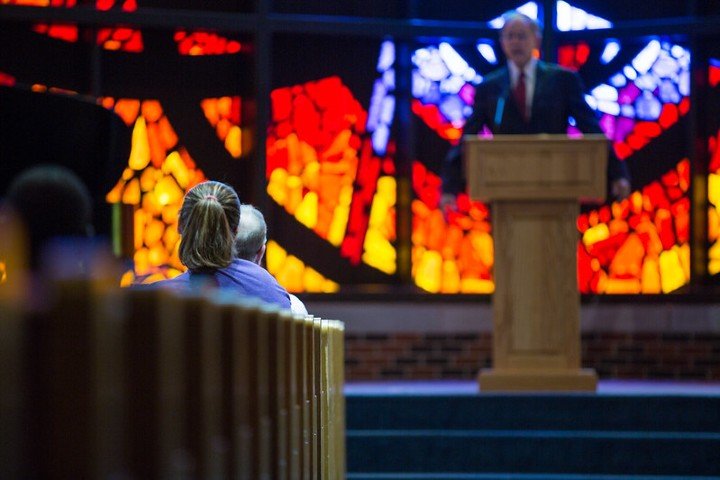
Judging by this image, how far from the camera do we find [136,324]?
0.98 metres

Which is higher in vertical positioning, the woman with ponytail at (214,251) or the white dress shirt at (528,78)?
the white dress shirt at (528,78)

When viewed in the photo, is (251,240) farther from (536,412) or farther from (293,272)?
(293,272)

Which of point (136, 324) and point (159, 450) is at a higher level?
point (136, 324)

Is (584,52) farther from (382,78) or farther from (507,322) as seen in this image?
(507,322)

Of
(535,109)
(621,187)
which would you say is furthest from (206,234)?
(535,109)

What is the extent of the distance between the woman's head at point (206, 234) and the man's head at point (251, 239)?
37 centimetres

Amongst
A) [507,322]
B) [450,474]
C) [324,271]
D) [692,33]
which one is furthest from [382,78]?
[450,474]

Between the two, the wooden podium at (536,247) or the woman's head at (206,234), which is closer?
the woman's head at (206,234)

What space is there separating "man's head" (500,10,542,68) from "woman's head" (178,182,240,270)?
3033 millimetres

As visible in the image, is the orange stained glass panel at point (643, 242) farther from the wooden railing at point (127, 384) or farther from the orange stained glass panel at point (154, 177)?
the wooden railing at point (127, 384)

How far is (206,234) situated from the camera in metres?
2.84

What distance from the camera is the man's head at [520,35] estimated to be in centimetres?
559

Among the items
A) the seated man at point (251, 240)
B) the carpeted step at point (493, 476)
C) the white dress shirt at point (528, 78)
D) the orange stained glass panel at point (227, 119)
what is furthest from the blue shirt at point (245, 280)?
the orange stained glass panel at point (227, 119)

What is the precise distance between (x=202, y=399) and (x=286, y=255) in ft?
19.5
